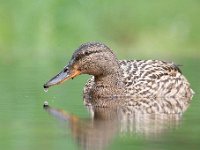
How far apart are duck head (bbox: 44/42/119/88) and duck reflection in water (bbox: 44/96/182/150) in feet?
4.55

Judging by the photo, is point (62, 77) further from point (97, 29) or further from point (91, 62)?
point (97, 29)

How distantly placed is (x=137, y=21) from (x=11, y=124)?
1326cm

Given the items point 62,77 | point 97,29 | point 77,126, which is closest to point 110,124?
point 77,126

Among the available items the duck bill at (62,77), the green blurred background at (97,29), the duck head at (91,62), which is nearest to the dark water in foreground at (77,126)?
the duck bill at (62,77)

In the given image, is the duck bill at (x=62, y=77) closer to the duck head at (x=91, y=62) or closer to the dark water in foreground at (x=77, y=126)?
the duck head at (x=91, y=62)

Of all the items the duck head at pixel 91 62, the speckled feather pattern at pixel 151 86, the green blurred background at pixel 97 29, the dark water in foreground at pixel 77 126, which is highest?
the green blurred background at pixel 97 29

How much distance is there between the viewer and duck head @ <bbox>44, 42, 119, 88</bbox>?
46.3 ft

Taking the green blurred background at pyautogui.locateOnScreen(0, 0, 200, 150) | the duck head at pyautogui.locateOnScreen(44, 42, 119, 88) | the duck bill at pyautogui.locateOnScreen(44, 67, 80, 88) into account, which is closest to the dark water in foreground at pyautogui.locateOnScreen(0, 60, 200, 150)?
→ the duck bill at pyautogui.locateOnScreen(44, 67, 80, 88)

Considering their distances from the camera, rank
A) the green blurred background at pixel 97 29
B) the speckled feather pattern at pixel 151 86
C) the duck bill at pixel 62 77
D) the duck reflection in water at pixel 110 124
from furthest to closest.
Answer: the green blurred background at pixel 97 29, the duck bill at pixel 62 77, the speckled feather pattern at pixel 151 86, the duck reflection in water at pixel 110 124

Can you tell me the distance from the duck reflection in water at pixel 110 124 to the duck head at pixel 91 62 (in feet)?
4.55

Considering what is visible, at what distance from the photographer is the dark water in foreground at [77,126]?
965 centimetres

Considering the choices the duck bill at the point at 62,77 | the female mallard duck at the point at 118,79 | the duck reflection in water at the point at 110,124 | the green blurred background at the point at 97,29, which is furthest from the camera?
the green blurred background at the point at 97,29

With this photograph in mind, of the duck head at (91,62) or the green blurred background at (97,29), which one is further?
the green blurred background at (97,29)

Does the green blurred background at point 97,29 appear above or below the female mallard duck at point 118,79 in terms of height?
above
